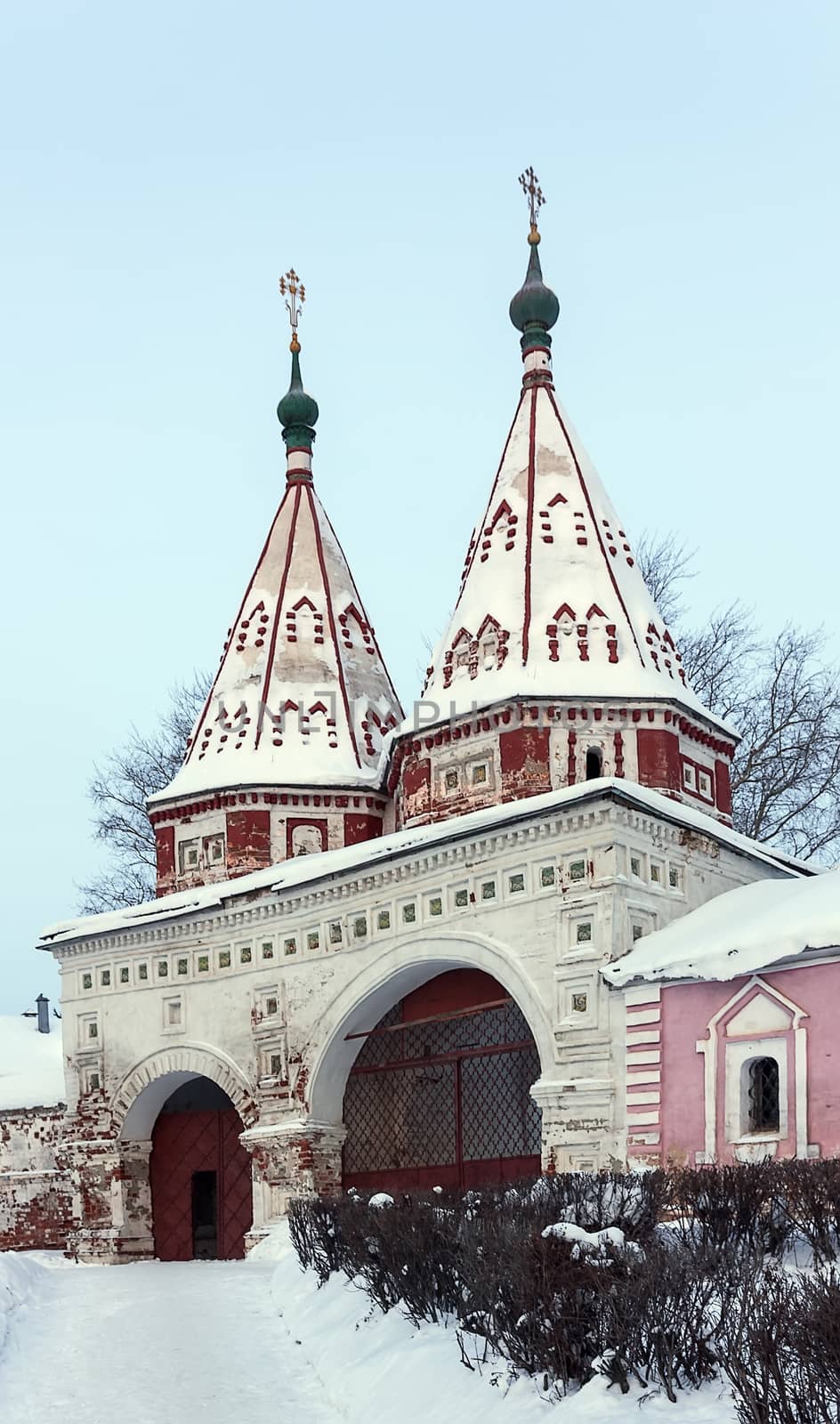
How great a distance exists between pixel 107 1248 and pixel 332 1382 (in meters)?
10.2

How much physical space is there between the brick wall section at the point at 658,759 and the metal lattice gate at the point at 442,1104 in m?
2.59

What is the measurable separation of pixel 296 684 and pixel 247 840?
216cm

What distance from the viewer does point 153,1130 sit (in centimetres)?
1645

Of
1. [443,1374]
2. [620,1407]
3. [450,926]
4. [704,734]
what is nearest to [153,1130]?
→ [450,926]

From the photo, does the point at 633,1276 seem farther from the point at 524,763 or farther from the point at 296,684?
the point at 296,684

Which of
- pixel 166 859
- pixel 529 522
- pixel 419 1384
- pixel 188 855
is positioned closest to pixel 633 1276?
pixel 419 1384

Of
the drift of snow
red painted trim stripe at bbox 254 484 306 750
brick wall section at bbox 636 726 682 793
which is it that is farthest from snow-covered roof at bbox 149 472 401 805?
the drift of snow

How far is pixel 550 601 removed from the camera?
15.8m

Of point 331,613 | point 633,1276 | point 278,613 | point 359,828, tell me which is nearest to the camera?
point 633,1276

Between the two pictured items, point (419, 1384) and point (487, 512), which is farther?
point (487, 512)

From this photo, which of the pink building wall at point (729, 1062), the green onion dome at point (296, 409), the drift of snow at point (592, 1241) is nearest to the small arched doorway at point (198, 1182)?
the pink building wall at point (729, 1062)

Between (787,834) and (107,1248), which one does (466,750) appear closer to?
(107,1248)

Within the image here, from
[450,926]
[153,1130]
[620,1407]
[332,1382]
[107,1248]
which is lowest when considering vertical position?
[107,1248]

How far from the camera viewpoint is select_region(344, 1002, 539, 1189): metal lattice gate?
14.1 meters
